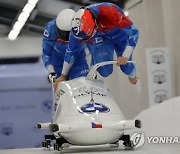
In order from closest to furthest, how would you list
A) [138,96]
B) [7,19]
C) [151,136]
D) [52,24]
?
[151,136]
[52,24]
[138,96]
[7,19]

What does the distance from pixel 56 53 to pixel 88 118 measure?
1.82m

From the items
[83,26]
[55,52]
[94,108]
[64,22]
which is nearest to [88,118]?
[94,108]

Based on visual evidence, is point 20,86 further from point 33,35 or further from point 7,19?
point 33,35

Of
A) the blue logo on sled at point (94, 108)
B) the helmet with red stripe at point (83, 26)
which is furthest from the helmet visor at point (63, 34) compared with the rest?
the blue logo on sled at point (94, 108)

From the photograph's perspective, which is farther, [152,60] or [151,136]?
[152,60]

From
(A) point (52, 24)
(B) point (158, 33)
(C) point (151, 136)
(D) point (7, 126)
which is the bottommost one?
(C) point (151, 136)

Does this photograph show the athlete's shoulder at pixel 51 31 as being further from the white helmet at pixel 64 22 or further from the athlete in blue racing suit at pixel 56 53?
the white helmet at pixel 64 22

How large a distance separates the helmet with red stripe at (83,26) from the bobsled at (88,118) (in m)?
0.27

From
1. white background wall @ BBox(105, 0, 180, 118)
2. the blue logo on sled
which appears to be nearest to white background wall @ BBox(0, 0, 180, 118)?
white background wall @ BBox(105, 0, 180, 118)

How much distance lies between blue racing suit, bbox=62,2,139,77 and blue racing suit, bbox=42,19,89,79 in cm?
17

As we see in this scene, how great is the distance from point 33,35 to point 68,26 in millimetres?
8676

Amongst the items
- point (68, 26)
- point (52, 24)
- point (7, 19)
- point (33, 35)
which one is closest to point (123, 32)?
point (68, 26)

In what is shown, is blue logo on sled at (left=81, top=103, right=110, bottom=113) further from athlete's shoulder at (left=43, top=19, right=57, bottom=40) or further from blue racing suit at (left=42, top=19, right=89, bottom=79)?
athlete's shoulder at (left=43, top=19, right=57, bottom=40)

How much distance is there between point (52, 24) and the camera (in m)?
3.88
